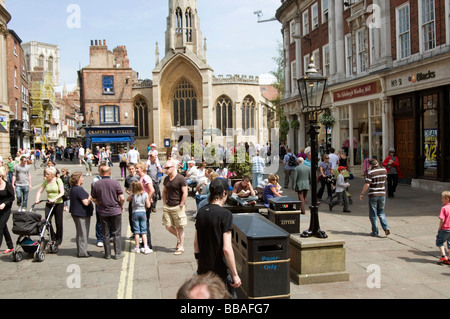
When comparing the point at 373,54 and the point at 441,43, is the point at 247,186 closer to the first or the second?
the point at 441,43

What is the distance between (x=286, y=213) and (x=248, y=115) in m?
42.6

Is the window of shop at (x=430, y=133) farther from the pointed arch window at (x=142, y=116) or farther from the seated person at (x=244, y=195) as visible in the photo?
the pointed arch window at (x=142, y=116)

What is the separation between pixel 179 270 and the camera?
23.4 feet

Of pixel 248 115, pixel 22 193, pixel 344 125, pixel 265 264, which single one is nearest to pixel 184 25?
pixel 248 115

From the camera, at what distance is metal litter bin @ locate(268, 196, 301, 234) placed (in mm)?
8508

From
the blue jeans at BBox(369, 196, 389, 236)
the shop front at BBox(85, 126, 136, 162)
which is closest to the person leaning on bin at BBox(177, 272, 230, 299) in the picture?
the blue jeans at BBox(369, 196, 389, 236)

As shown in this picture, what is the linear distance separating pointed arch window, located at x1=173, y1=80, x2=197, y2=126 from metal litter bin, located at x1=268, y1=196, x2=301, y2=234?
41.2 m

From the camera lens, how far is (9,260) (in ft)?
26.1

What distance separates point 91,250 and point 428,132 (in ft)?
43.1

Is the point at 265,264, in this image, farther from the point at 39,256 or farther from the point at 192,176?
the point at 192,176

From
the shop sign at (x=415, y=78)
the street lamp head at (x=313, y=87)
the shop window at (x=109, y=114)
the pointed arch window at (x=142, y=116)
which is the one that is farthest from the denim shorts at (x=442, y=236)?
the pointed arch window at (x=142, y=116)

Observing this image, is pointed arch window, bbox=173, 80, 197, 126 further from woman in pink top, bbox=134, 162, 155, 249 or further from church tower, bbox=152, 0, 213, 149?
woman in pink top, bbox=134, 162, 155, 249
